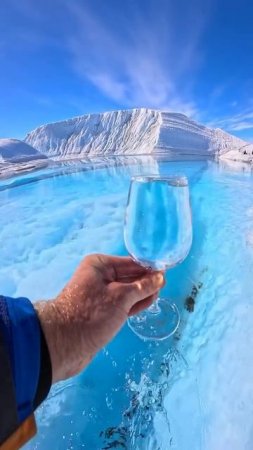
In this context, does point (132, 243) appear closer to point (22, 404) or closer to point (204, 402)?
point (22, 404)

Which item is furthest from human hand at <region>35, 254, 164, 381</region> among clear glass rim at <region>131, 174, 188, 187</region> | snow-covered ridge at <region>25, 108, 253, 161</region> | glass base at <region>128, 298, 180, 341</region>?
snow-covered ridge at <region>25, 108, 253, 161</region>

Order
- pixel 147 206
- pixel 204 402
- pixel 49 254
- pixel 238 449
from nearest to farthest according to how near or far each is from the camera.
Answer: pixel 147 206 < pixel 238 449 < pixel 204 402 < pixel 49 254

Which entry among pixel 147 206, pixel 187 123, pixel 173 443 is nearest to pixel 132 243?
pixel 147 206

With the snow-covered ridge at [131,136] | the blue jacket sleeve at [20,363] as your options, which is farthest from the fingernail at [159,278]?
the snow-covered ridge at [131,136]

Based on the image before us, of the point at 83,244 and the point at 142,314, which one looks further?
the point at 83,244

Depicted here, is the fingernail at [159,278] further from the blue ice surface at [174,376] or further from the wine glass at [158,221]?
the blue ice surface at [174,376]

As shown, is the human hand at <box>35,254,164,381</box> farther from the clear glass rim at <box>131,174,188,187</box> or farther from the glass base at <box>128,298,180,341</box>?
the glass base at <box>128,298,180,341</box>

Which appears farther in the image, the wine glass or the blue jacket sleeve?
the wine glass

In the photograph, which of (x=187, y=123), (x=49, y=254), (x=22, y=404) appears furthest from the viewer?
(x=187, y=123)
